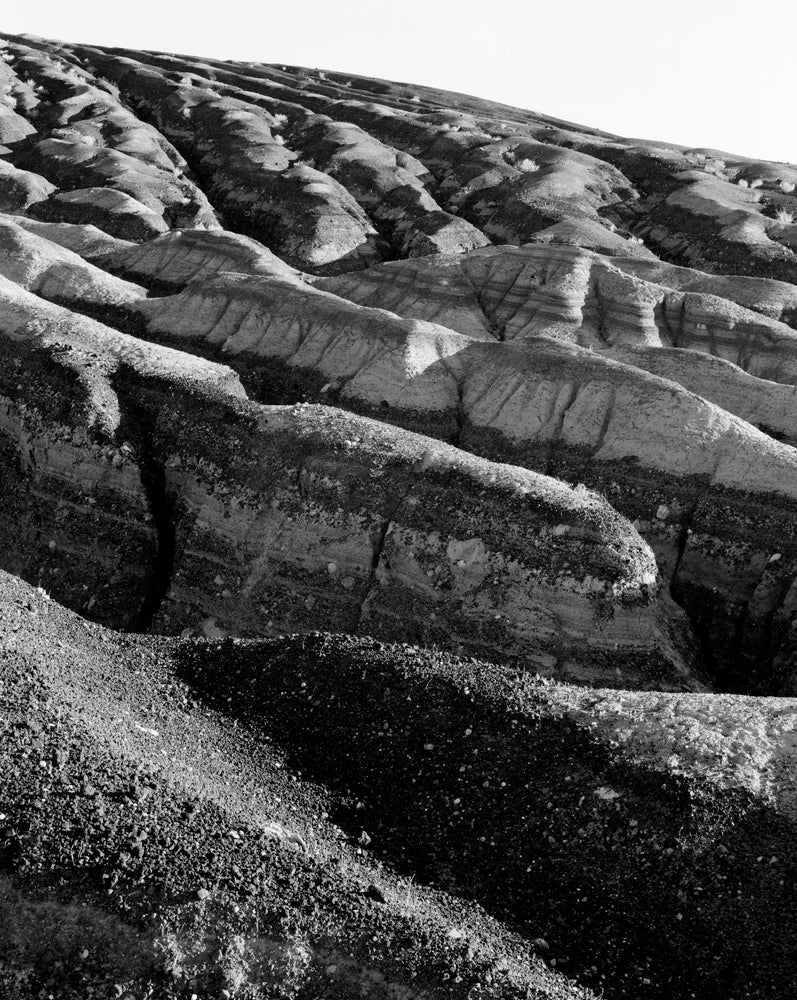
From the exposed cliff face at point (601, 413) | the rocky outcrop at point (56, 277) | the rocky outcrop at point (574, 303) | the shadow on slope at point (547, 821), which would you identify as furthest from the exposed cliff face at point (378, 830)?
the rocky outcrop at point (574, 303)

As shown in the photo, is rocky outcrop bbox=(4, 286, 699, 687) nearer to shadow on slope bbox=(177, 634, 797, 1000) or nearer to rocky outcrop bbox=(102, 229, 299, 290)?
shadow on slope bbox=(177, 634, 797, 1000)

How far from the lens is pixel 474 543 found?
19406 mm

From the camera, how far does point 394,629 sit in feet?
64.1

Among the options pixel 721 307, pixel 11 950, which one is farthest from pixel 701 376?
pixel 11 950

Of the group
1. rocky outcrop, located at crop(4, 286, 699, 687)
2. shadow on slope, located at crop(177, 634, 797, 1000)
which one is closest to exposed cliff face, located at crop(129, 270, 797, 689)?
rocky outcrop, located at crop(4, 286, 699, 687)

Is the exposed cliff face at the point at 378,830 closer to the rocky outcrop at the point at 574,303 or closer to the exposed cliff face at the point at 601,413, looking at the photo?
the exposed cliff face at the point at 601,413

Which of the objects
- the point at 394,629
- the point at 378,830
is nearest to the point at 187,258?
the point at 394,629

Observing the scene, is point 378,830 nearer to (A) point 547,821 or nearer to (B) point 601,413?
(A) point 547,821

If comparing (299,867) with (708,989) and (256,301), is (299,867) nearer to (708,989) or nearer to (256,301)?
(708,989)

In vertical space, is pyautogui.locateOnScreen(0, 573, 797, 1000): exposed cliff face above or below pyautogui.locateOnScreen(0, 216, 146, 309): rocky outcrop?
above

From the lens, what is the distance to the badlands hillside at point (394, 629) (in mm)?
10375

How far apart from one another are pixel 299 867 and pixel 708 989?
165 inches

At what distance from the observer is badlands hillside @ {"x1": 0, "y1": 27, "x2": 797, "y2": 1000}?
408 inches

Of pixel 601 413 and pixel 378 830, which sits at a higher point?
pixel 601 413
